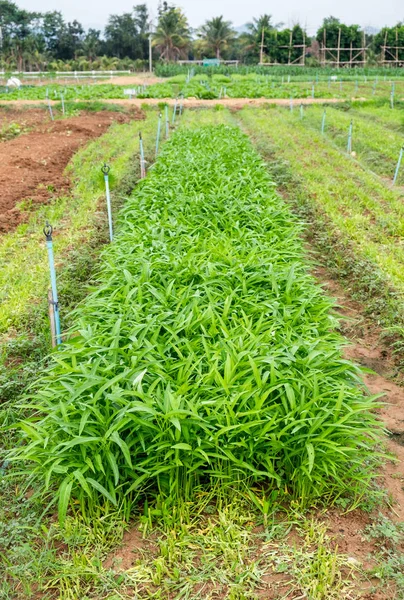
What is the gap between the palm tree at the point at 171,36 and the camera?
58.3 metres

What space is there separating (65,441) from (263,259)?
2.49 metres

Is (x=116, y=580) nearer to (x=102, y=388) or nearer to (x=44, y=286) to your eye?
(x=102, y=388)

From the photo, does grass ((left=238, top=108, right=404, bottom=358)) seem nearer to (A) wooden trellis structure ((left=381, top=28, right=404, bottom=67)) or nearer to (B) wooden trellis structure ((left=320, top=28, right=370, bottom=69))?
(B) wooden trellis structure ((left=320, top=28, right=370, bottom=69))

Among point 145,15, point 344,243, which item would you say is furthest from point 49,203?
point 145,15

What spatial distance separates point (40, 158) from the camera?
11695mm

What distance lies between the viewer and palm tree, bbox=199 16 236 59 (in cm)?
5866

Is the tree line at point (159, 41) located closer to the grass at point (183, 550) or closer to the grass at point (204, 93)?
the grass at point (204, 93)

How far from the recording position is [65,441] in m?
2.86

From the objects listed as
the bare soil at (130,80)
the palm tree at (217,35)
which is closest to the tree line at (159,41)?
the palm tree at (217,35)

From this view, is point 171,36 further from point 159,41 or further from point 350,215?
point 350,215

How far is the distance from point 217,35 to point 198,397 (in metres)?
63.2

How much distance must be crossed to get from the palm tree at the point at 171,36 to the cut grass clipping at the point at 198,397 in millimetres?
60585

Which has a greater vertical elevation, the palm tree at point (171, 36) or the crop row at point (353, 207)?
the palm tree at point (171, 36)

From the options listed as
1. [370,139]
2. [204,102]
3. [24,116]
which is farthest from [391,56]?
[370,139]
